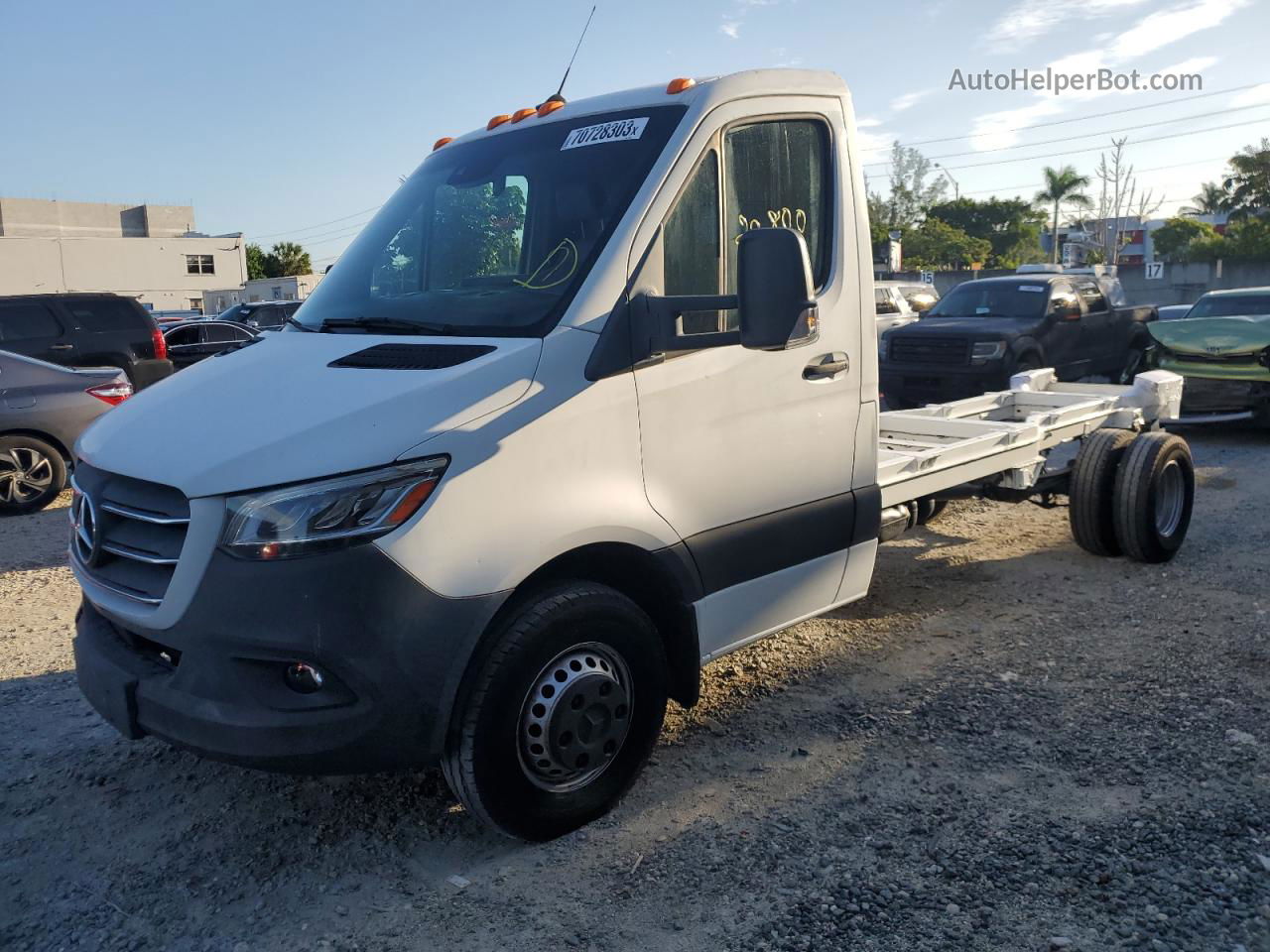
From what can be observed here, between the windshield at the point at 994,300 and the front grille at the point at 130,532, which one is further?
the windshield at the point at 994,300

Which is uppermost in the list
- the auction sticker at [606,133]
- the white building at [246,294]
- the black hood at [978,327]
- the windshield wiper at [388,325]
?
the white building at [246,294]

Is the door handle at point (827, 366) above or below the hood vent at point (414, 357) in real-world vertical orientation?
below

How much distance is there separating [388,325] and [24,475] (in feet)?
22.3

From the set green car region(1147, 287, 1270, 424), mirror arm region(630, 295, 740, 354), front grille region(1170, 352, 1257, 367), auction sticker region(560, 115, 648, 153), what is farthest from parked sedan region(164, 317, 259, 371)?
mirror arm region(630, 295, 740, 354)

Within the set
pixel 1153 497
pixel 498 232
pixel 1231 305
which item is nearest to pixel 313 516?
pixel 498 232

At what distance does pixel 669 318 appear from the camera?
11.2ft

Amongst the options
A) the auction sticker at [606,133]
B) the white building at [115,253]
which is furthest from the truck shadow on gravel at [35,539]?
the white building at [115,253]

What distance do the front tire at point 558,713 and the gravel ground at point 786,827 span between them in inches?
7.2

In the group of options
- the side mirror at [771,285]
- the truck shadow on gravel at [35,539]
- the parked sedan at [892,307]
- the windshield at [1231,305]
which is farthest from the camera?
the parked sedan at [892,307]

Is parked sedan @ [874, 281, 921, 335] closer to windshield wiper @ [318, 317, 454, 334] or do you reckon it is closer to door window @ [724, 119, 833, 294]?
door window @ [724, 119, 833, 294]

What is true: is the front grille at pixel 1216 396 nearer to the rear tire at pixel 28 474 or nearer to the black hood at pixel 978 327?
the black hood at pixel 978 327

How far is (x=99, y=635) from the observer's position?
335 cm

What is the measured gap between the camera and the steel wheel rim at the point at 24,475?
881 centimetres

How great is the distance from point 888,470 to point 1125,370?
12.0 metres
